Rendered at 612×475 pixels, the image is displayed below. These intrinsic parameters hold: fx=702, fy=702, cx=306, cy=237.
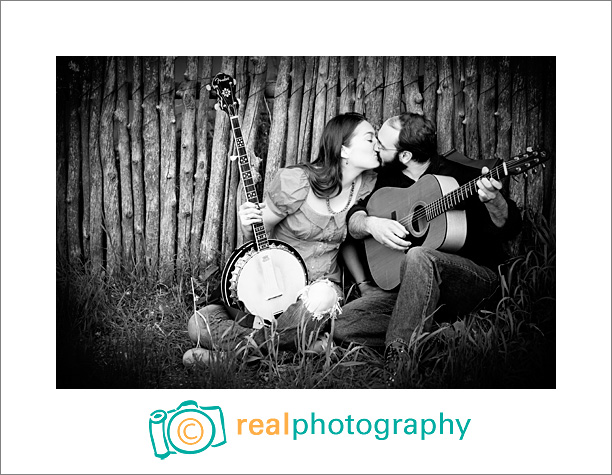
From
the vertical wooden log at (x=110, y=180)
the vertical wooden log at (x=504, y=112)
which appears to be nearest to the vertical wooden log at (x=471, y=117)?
the vertical wooden log at (x=504, y=112)

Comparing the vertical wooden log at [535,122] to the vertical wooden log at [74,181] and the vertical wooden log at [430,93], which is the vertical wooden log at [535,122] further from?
the vertical wooden log at [74,181]

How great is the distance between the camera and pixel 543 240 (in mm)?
4008

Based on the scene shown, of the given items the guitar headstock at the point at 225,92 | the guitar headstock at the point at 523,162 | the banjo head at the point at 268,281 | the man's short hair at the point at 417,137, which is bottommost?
the banjo head at the point at 268,281

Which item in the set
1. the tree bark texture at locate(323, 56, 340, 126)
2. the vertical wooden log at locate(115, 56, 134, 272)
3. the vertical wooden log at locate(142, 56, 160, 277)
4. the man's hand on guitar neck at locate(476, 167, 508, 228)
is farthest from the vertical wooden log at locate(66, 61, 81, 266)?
the man's hand on guitar neck at locate(476, 167, 508, 228)

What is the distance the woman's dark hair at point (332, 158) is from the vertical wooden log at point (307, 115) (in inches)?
4.9

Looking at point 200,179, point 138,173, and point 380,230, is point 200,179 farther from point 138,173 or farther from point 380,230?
point 380,230

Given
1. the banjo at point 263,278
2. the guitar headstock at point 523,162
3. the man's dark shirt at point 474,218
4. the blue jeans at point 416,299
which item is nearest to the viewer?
the guitar headstock at point 523,162

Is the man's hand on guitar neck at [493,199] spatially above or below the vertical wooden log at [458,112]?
below

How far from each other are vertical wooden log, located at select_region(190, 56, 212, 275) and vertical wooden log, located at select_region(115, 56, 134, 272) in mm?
375

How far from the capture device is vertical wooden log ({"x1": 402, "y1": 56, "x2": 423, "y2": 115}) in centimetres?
411

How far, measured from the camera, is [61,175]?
4.20 metres

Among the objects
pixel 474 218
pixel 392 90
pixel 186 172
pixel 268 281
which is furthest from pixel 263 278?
pixel 392 90

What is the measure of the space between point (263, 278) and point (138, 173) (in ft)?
3.37

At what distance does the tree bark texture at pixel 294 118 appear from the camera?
418 cm
